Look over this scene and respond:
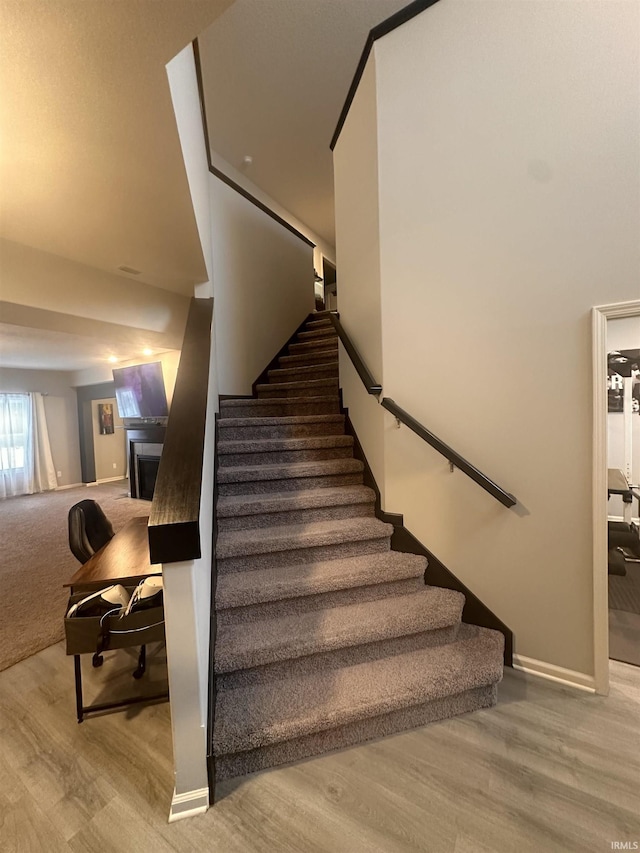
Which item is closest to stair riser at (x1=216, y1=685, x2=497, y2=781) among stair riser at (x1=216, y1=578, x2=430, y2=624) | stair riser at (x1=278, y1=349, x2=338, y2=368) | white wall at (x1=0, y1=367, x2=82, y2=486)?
stair riser at (x1=216, y1=578, x2=430, y2=624)

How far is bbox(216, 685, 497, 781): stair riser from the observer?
1.28m

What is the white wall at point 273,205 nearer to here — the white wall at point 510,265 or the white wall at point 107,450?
the white wall at point 510,265

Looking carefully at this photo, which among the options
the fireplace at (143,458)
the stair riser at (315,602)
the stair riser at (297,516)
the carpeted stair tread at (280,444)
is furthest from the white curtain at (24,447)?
the stair riser at (315,602)

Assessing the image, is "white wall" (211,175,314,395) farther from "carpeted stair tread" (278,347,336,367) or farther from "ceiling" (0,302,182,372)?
"ceiling" (0,302,182,372)

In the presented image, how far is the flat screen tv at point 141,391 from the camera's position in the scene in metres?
5.43

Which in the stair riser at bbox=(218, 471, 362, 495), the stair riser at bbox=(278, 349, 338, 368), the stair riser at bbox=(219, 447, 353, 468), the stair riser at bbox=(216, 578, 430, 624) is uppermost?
the stair riser at bbox=(278, 349, 338, 368)

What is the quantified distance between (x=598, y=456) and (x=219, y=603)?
1898 mm

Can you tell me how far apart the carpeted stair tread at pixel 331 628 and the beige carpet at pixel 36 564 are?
1587 mm

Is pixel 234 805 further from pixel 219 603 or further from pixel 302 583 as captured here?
pixel 302 583

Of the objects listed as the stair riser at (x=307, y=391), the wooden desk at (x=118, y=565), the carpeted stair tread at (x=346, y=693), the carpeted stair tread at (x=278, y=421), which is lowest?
the carpeted stair tread at (x=346, y=693)

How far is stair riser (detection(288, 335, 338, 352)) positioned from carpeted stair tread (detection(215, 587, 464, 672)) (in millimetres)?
2568

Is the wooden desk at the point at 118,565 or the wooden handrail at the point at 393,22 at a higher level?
the wooden handrail at the point at 393,22

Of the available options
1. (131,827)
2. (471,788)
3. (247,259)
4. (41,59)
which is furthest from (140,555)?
(247,259)

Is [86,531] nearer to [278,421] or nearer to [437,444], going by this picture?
[278,421]
